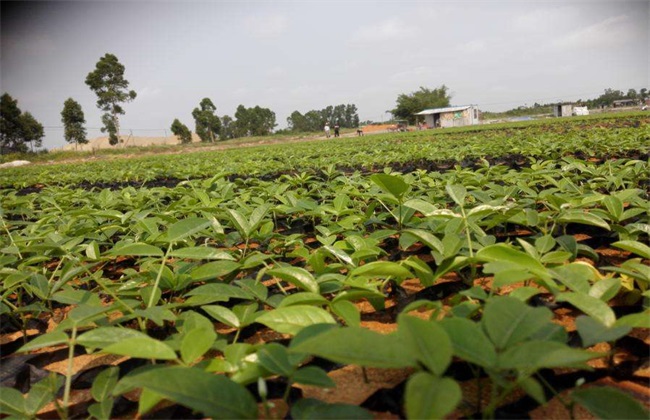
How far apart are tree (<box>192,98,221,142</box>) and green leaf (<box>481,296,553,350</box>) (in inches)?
2030

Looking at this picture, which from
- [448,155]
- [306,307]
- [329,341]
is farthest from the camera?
[448,155]

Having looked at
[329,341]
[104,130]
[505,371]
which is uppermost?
[104,130]

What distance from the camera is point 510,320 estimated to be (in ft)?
1.82

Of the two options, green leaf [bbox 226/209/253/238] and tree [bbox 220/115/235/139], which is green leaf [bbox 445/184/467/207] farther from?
tree [bbox 220/115/235/139]

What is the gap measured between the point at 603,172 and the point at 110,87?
37.5m

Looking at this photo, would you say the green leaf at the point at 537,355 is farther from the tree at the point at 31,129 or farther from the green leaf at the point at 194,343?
the tree at the point at 31,129

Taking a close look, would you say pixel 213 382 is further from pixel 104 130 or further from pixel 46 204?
pixel 104 130

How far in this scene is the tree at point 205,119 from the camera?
1939 inches

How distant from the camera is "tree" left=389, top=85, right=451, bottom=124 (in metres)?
59.9

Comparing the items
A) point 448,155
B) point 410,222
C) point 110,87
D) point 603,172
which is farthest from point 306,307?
point 110,87

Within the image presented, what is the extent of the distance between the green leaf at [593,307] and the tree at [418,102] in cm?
6101

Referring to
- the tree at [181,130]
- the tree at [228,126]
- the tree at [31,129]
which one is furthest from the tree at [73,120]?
the tree at [228,126]

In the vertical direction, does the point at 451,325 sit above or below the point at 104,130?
below

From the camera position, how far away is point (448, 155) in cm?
461
